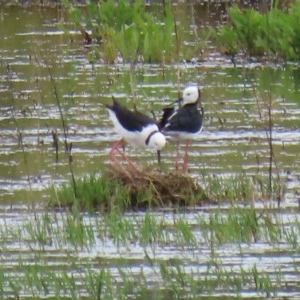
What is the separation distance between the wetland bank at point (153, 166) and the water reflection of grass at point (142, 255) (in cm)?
1

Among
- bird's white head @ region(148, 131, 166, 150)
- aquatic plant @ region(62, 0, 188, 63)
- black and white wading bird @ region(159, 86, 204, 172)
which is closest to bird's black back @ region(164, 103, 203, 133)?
black and white wading bird @ region(159, 86, 204, 172)

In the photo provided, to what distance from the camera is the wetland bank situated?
7.15 meters

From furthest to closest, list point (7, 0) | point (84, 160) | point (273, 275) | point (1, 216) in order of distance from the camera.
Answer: point (7, 0)
point (84, 160)
point (1, 216)
point (273, 275)

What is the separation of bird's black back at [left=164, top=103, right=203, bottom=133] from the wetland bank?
0.33 meters

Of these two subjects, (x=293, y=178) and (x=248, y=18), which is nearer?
(x=293, y=178)

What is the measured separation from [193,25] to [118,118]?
24.9 feet

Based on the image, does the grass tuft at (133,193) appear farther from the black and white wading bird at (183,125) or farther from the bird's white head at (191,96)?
the bird's white head at (191,96)

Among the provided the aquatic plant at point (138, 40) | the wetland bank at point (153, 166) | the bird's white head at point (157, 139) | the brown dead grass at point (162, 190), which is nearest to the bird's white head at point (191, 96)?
the wetland bank at point (153, 166)

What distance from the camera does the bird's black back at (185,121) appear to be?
10.2 m

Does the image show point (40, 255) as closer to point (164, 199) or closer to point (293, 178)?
point (164, 199)

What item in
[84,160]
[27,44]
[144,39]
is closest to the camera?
[84,160]

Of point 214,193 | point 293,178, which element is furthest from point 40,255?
point 293,178

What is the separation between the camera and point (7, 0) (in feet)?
69.7

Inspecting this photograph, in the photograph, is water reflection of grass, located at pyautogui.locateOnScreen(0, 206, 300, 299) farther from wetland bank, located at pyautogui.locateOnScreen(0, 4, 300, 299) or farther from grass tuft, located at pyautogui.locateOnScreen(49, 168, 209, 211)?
grass tuft, located at pyautogui.locateOnScreen(49, 168, 209, 211)
